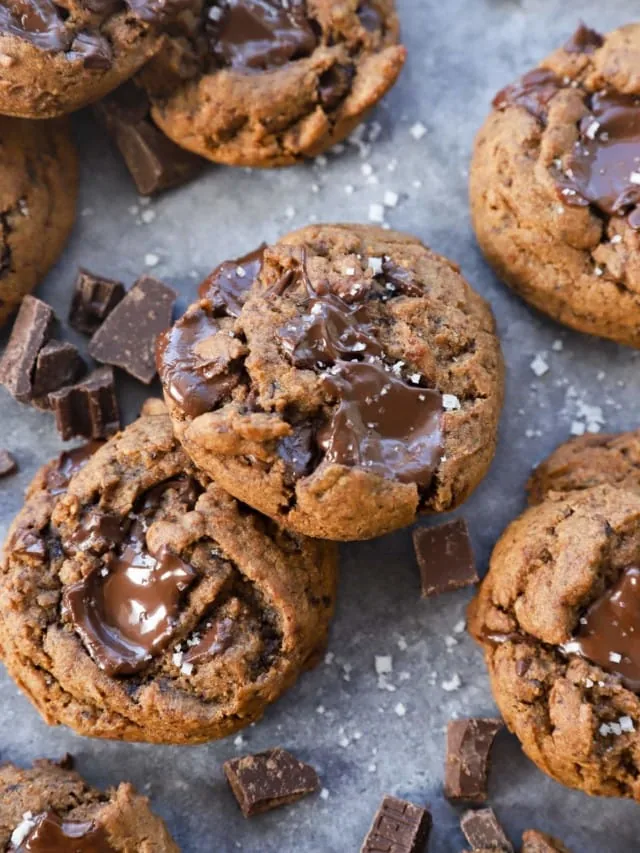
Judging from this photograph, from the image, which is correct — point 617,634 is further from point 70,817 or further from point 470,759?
point 70,817

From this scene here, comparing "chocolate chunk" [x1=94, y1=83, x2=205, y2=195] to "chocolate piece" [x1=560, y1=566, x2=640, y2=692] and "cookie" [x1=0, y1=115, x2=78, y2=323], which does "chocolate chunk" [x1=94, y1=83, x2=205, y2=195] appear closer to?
"cookie" [x1=0, y1=115, x2=78, y2=323]

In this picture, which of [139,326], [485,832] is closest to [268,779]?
[485,832]

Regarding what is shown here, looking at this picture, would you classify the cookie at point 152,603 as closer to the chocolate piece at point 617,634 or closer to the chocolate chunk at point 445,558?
the chocolate chunk at point 445,558

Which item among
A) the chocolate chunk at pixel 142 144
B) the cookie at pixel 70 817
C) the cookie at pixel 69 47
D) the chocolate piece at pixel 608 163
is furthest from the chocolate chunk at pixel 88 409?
the chocolate piece at pixel 608 163

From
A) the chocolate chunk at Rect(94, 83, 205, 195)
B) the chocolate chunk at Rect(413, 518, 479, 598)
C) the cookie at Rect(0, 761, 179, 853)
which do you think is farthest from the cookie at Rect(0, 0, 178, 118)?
the cookie at Rect(0, 761, 179, 853)

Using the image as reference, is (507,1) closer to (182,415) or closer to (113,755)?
(182,415)
